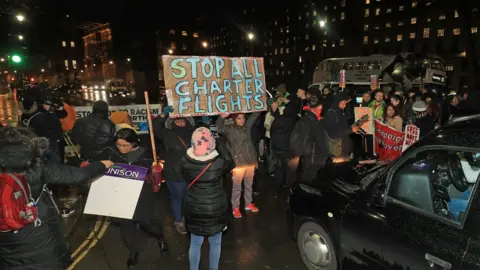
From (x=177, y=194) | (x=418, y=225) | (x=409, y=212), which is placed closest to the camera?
(x=418, y=225)

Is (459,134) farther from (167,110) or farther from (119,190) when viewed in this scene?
(167,110)

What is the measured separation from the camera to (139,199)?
14.2 ft

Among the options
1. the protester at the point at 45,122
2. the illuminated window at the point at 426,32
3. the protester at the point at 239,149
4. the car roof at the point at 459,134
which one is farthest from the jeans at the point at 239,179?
the illuminated window at the point at 426,32

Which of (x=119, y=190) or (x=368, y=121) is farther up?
(x=368, y=121)

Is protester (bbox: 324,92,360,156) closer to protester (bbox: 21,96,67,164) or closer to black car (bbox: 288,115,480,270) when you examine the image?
black car (bbox: 288,115,480,270)

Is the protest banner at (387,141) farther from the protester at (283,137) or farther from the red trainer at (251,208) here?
the red trainer at (251,208)

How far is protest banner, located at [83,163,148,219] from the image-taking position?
4059 mm

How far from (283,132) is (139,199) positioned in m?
3.35

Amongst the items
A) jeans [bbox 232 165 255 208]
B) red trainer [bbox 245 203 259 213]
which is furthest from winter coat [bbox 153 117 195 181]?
red trainer [bbox 245 203 259 213]

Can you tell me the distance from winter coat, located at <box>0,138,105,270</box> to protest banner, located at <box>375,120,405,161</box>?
18.4 feet

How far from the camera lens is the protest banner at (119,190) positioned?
13.3 ft

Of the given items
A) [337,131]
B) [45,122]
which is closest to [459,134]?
[337,131]

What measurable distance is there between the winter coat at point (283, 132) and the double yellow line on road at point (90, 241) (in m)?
3.34

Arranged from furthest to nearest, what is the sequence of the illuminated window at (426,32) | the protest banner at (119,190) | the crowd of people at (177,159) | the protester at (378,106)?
the illuminated window at (426,32) < the protester at (378,106) < the protest banner at (119,190) < the crowd of people at (177,159)
